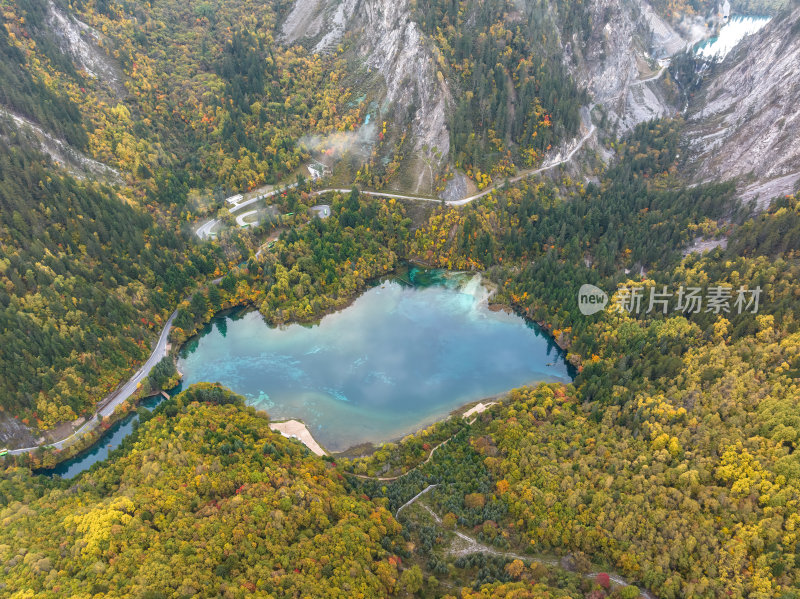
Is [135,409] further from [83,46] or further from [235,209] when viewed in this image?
[83,46]

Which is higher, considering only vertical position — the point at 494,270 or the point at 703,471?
the point at 494,270

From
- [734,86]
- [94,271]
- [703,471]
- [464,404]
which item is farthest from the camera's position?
[734,86]

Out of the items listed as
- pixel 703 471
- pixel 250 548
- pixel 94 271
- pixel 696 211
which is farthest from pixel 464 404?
pixel 94 271

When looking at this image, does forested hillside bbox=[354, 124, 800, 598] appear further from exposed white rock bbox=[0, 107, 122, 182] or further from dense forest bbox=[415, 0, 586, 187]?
exposed white rock bbox=[0, 107, 122, 182]

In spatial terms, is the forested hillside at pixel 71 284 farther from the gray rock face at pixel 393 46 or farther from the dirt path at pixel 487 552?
the gray rock face at pixel 393 46

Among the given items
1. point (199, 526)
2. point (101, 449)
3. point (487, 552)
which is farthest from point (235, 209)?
point (487, 552)

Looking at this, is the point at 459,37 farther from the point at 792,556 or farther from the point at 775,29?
the point at 792,556
